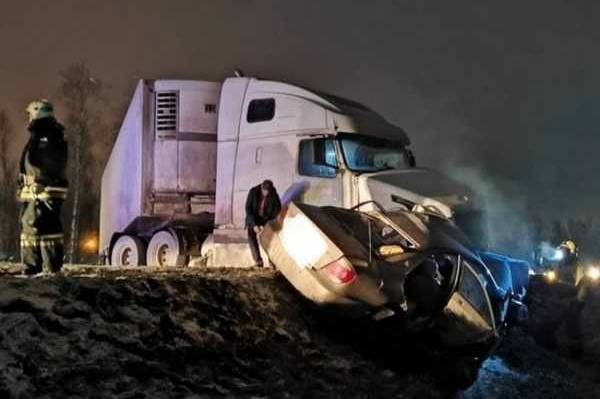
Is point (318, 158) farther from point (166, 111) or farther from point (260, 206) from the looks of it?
point (166, 111)

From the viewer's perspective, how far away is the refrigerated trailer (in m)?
10.5

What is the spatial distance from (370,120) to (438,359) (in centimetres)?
515

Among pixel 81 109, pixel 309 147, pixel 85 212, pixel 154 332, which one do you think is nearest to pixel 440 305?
pixel 154 332

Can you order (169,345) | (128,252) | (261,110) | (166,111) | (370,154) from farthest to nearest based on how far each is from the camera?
1. (128,252)
2. (166,111)
3. (261,110)
4. (370,154)
5. (169,345)

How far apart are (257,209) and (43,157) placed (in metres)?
4.05

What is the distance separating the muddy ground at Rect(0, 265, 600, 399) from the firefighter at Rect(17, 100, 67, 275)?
88cm

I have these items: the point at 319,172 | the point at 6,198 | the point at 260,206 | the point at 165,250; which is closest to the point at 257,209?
the point at 260,206

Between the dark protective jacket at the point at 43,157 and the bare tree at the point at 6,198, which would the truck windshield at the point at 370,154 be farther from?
the bare tree at the point at 6,198

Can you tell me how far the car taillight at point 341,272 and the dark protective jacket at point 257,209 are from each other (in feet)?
12.5

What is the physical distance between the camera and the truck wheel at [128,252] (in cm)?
1234

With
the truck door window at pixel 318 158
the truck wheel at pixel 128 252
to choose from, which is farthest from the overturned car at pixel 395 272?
the truck wheel at pixel 128 252

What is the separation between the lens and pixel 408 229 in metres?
7.07

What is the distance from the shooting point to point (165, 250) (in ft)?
39.1

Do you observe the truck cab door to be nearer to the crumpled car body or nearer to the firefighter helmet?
the crumpled car body
